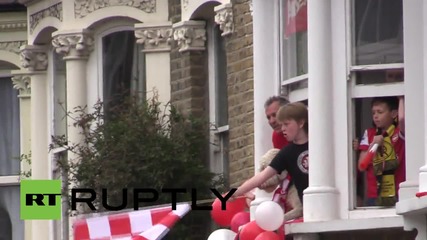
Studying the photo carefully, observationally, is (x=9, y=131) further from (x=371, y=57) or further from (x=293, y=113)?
(x=371, y=57)

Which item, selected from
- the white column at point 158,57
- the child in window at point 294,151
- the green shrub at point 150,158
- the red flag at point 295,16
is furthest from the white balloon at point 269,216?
the white column at point 158,57

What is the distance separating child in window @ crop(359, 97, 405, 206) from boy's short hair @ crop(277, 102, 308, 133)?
2.20 feet

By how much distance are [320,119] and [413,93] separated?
83 cm

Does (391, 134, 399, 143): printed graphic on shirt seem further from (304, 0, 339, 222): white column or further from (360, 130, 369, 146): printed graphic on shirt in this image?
(304, 0, 339, 222): white column

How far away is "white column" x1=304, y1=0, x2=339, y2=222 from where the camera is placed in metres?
15.4

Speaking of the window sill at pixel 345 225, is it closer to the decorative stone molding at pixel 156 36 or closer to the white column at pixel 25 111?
the decorative stone molding at pixel 156 36

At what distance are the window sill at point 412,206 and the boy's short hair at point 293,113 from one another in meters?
1.77

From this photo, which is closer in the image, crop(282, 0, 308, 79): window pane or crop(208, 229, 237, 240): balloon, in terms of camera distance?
crop(282, 0, 308, 79): window pane

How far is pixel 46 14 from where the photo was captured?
2186 cm

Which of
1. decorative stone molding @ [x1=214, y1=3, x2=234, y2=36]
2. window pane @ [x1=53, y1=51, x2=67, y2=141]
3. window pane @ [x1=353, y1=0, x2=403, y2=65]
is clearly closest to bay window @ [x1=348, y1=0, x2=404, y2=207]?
window pane @ [x1=353, y1=0, x2=403, y2=65]

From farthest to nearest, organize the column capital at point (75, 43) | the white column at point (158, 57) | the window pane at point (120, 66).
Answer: the column capital at point (75, 43)
the window pane at point (120, 66)
the white column at point (158, 57)

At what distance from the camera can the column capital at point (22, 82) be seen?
23.1 meters

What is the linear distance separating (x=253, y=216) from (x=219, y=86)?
3387 millimetres

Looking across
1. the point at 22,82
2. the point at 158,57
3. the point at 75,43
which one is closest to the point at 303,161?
the point at 158,57
